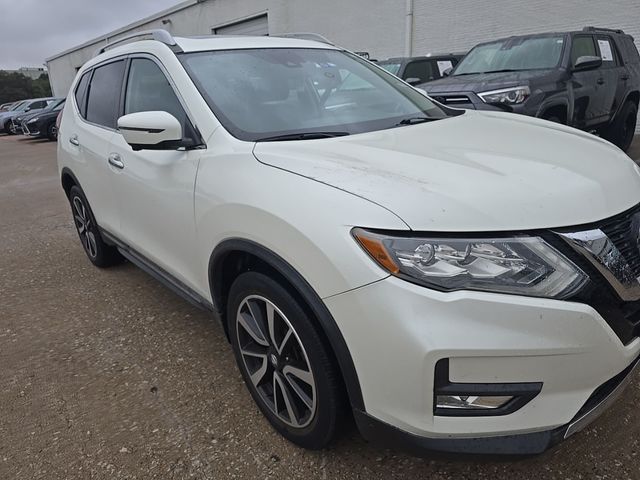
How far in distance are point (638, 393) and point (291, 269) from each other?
185cm

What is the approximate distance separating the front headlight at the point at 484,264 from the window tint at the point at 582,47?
549cm

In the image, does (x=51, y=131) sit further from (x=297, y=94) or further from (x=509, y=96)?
(x=297, y=94)

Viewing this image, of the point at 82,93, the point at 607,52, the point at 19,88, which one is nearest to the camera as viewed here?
the point at 82,93

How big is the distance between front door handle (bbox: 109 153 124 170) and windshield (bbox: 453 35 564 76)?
508cm

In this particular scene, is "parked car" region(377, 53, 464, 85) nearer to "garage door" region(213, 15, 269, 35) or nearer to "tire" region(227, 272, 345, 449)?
"tire" region(227, 272, 345, 449)

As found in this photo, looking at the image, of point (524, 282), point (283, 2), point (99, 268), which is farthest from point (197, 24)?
point (524, 282)

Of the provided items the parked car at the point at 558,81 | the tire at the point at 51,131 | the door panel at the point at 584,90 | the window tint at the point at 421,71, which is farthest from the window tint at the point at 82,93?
the tire at the point at 51,131

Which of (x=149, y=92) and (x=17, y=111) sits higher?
(x=149, y=92)

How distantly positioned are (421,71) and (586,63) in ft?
12.1

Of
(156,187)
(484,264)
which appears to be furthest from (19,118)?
(484,264)

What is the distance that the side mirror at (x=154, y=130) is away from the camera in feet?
7.17

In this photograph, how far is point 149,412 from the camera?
239cm

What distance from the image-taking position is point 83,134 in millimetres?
3682

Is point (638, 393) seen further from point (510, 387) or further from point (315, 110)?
point (315, 110)
